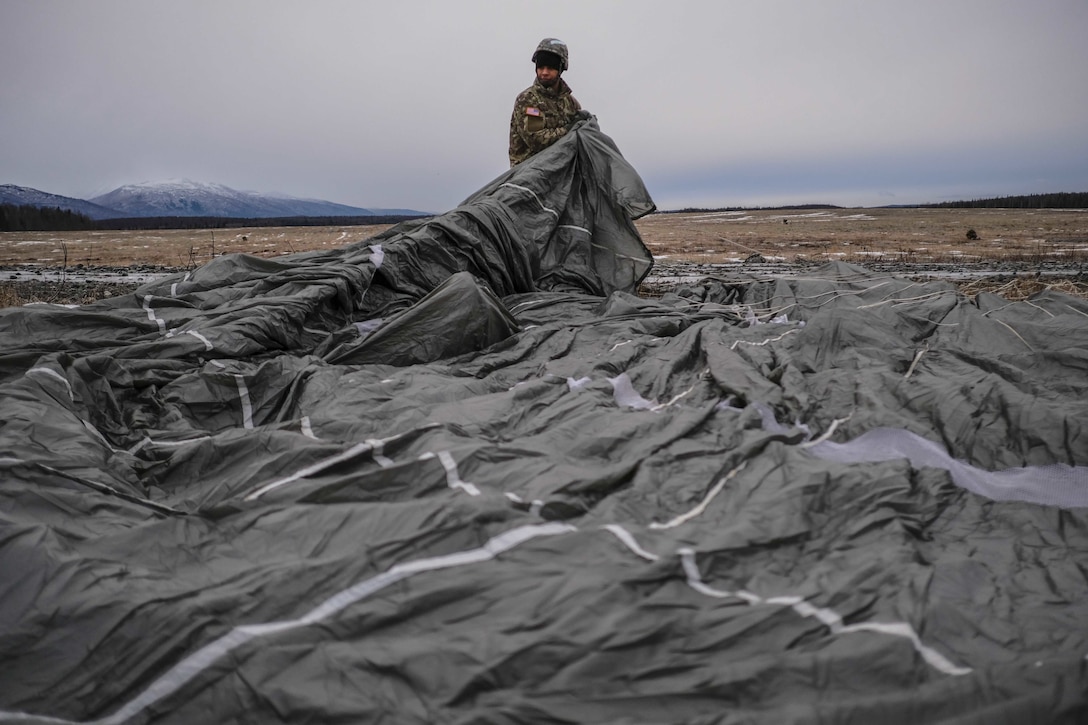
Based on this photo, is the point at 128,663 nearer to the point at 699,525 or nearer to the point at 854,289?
the point at 699,525

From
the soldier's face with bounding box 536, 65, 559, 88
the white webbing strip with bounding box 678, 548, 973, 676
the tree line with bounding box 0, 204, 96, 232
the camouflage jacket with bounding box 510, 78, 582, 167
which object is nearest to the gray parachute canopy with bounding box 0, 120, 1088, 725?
the white webbing strip with bounding box 678, 548, 973, 676

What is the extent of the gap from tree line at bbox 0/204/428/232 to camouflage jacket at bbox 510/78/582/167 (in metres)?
23.8

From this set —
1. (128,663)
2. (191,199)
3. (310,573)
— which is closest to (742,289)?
(310,573)

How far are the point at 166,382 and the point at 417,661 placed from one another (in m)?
2.22

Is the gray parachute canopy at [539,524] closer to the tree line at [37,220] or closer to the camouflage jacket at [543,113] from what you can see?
the camouflage jacket at [543,113]

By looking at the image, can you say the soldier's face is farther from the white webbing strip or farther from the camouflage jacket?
the white webbing strip

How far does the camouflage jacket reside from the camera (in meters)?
5.89

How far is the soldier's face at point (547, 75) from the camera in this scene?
5.68 metres

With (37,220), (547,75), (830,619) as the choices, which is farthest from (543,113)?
(37,220)

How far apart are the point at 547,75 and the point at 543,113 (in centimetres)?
33

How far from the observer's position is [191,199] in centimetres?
16238

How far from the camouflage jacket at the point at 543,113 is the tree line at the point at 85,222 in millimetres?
23827

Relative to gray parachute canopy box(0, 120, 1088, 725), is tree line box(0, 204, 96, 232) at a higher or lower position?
higher

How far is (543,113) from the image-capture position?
5.90 meters
